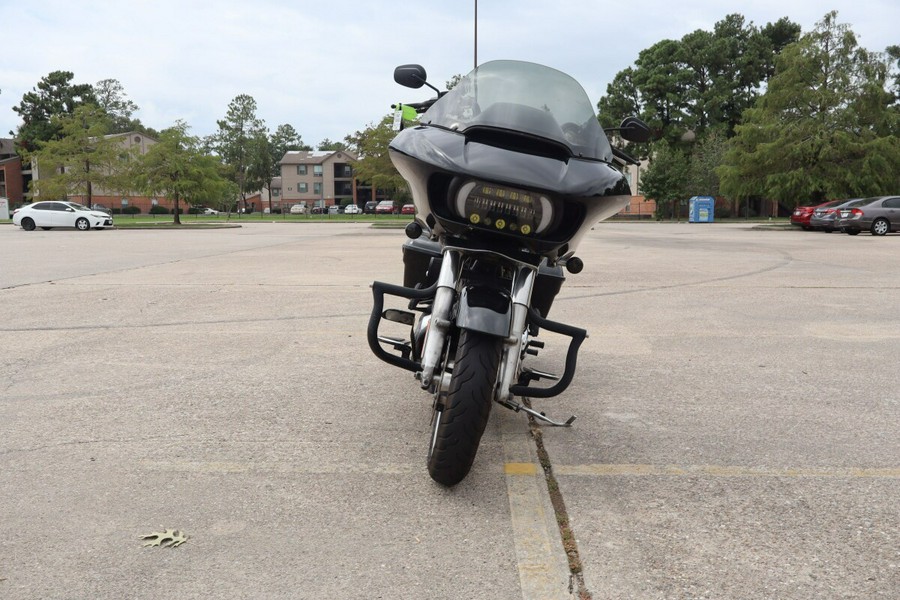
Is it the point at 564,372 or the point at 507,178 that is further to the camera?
the point at 564,372

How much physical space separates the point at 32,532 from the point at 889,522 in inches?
126

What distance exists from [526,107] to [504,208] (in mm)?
557

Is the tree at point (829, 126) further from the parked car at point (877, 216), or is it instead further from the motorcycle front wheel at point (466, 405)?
the motorcycle front wheel at point (466, 405)

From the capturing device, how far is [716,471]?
323 cm

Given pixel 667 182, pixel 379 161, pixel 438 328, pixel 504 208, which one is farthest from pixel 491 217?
pixel 667 182

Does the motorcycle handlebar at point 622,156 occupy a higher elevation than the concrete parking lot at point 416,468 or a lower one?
higher

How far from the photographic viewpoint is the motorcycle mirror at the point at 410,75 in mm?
3922

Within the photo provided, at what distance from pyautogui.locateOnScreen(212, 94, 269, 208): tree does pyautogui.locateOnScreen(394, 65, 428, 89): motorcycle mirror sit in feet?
308

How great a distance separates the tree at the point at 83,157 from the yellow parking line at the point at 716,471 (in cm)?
4182

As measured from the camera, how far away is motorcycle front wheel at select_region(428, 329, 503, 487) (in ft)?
9.21

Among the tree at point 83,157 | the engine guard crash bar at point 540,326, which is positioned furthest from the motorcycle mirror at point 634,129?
the tree at point 83,157

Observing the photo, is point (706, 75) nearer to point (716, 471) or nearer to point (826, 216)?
point (826, 216)

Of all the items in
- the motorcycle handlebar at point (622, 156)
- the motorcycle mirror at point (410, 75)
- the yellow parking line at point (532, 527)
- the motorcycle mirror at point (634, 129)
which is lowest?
the yellow parking line at point (532, 527)

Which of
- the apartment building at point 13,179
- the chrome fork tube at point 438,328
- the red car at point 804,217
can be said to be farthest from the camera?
the apartment building at point 13,179
